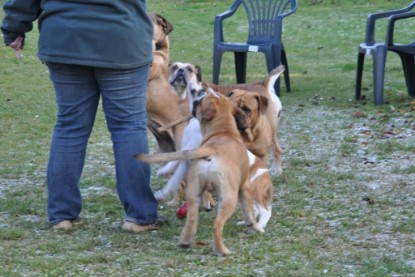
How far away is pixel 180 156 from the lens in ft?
17.1

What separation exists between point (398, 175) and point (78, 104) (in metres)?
3.06

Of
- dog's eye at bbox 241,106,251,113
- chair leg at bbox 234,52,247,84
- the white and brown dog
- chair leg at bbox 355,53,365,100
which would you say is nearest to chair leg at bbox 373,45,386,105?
chair leg at bbox 355,53,365,100

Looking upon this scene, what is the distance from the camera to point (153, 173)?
7.86 m

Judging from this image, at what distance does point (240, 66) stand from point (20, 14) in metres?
7.15

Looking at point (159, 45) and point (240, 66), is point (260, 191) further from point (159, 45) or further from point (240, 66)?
point (240, 66)

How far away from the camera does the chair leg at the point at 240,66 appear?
40.8 ft

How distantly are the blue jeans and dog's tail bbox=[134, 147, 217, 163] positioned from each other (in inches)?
17.7

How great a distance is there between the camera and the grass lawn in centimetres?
500

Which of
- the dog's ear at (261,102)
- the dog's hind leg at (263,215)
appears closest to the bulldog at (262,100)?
the dog's ear at (261,102)

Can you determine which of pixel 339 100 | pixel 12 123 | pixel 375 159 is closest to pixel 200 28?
pixel 339 100

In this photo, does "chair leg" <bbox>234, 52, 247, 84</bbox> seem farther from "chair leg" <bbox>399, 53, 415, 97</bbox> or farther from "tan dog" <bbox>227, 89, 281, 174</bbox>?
"tan dog" <bbox>227, 89, 281, 174</bbox>

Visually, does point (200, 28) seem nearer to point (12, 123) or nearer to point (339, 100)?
point (339, 100)

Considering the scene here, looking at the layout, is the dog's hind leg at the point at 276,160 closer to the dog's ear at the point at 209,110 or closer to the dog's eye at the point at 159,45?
the dog's eye at the point at 159,45

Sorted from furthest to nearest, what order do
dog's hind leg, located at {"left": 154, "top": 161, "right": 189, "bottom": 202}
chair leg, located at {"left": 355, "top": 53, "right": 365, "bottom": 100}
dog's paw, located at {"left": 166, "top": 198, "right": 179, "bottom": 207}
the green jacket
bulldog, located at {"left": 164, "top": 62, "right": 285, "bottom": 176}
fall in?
chair leg, located at {"left": 355, "top": 53, "right": 365, "bottom": 100}
bulldog, located at {"left": 164, "top": 62, "right": 285, "bottom": 176}
dog's paw, located at {"left": 166, "top": 198, "right": 179, "bottom": 207}
dog's hind leg, located at {"left": 154, "top": 161, "right": 189, "bottom": 202}
the green jacket
